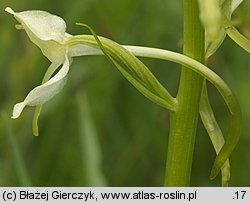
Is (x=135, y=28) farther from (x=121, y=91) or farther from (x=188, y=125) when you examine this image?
(x=188, y=125)

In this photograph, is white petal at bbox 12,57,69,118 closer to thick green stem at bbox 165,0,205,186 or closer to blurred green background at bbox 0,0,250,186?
thick green stem at bbox 165,0,205,186

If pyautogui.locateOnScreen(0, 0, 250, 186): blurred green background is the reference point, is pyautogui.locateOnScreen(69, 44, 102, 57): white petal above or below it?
above

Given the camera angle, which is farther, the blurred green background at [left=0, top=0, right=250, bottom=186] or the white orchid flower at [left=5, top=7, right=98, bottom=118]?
the blurred green background at [left=0, top=0, right=250, bottom=186]

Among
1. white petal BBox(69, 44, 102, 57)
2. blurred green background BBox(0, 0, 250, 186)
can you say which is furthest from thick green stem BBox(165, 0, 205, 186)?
blurred green background BBox(0, 0, 250, 186)

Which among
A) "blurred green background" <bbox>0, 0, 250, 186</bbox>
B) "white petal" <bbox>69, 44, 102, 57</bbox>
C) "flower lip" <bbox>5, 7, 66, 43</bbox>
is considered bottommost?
"blurred green background" <bbox>0, 0, 250, 186</bbox>

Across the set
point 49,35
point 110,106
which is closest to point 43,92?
point 49,35

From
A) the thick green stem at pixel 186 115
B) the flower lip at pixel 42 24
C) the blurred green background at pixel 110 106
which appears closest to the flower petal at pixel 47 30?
the flower lip at pixel 42 24

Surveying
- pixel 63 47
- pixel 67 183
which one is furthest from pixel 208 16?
pixel 67 183

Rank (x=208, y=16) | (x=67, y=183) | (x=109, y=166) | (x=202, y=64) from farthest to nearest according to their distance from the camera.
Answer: (x=109, y=166), (x=67, y=183), (x=202, y=64), (x=208, y=16)
